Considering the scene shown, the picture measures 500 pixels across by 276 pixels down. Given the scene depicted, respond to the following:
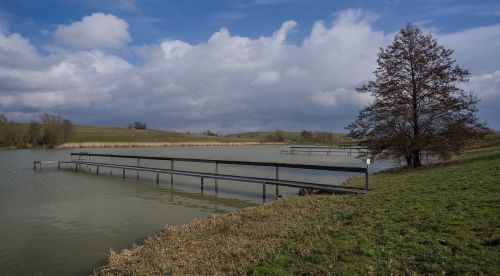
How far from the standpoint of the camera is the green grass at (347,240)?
509 centimetres

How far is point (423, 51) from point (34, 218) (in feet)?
63.5

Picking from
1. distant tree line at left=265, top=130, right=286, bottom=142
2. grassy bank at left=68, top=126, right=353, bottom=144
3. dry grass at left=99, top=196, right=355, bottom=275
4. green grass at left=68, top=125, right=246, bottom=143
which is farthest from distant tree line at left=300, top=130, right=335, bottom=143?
dry grass at left=99, top=196, right=355, bottom=275

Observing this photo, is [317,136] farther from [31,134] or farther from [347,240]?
[347,240]

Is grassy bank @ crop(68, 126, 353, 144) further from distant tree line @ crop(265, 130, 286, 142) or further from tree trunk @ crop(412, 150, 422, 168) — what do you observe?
tree trunk @ crop(412, 150, 422, 168)

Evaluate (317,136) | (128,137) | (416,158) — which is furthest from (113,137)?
(416,158)

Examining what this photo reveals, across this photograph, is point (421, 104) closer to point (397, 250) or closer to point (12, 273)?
point (397, 250)

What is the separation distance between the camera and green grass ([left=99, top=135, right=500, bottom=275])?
5094 millimetres

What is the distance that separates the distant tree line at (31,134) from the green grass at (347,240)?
69.9m

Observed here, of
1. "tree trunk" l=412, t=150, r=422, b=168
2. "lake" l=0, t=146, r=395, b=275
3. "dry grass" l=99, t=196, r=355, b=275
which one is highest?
"tree trunk" l=412, t=150, r=422, b=168

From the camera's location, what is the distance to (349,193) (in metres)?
12.0

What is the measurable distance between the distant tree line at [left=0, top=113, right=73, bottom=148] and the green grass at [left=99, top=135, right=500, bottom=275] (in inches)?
2752

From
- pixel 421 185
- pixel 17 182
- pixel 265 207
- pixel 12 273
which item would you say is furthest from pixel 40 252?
pixel 17 182

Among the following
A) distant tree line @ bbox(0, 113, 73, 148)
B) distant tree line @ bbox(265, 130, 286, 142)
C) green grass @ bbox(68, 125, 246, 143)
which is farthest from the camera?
distant tree line @ bbox(265, 130, 286, 142)

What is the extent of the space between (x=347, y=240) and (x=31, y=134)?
78.1 meters
